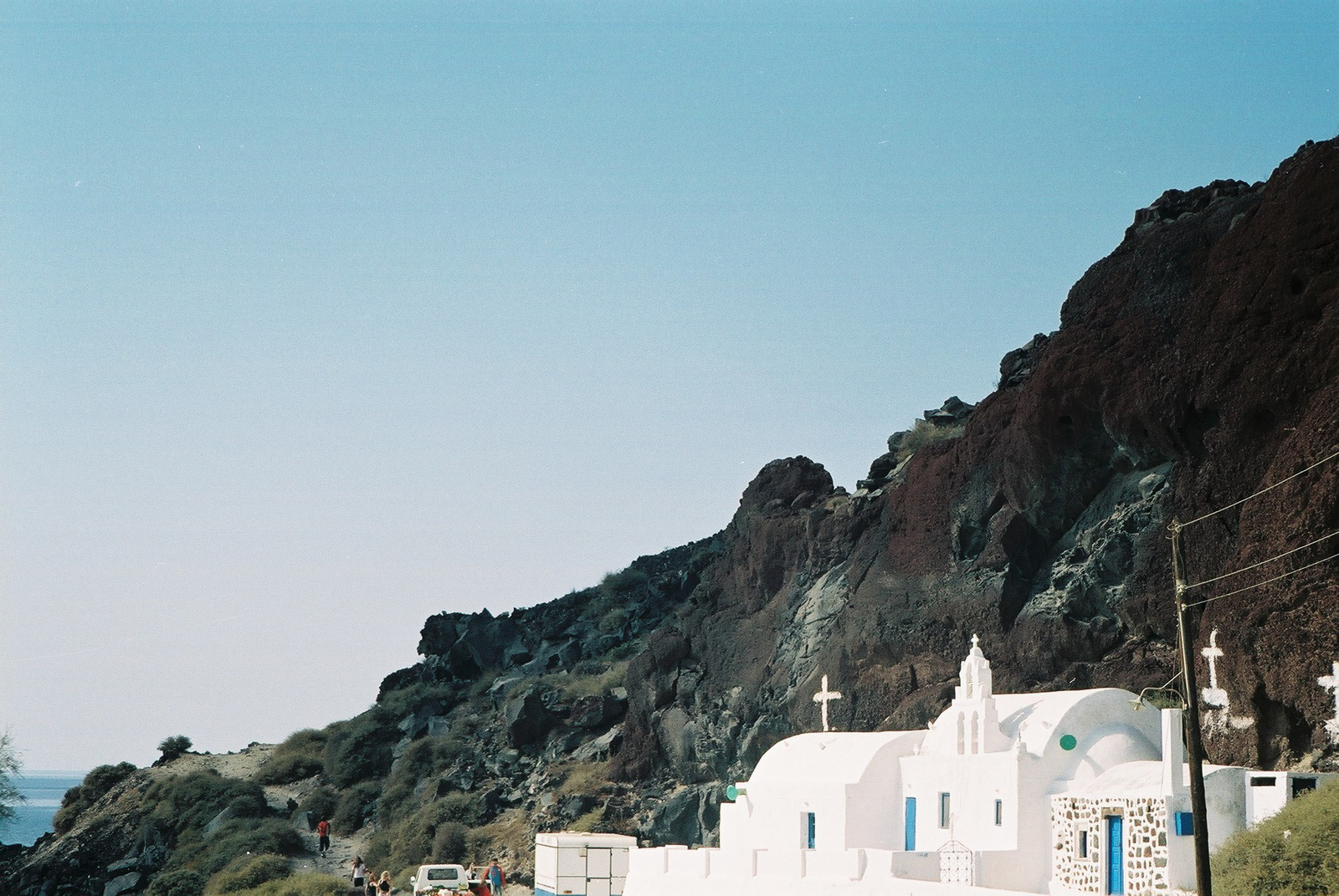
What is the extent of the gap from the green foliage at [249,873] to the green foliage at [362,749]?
1289 cm

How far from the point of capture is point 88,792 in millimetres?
75000

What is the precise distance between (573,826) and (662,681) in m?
5.99

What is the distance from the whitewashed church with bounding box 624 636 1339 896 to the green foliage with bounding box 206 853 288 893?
2276 centimetres

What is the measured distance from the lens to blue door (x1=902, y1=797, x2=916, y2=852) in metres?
30.8

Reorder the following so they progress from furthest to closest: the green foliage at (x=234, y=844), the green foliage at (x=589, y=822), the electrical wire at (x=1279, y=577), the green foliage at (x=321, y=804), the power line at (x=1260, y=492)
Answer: the green foliage at (x=321, y=804) < the green foliage at (x=234, y=844) < the green foliage at (x=589, y=822) < the power line at (x=1260, y=492) < the electrical wire at (x=1279, y=577)

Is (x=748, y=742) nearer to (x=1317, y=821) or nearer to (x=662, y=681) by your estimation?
(x=662, y=681)

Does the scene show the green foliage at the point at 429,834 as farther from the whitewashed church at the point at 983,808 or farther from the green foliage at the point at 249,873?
the whitewashed church at the point at 983,808

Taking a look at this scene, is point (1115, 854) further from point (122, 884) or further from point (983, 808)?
point (122, 884)

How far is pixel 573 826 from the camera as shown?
5128 cm

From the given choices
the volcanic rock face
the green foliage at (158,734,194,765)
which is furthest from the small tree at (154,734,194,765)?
the volcanic rock face

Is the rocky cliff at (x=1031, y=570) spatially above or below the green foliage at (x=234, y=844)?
above

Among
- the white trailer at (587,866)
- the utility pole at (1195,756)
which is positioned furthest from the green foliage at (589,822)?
the utility pole at (1195,756)

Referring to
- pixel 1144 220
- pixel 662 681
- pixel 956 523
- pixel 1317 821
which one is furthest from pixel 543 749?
pixel 1317 821

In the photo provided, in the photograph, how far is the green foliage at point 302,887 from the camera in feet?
157
